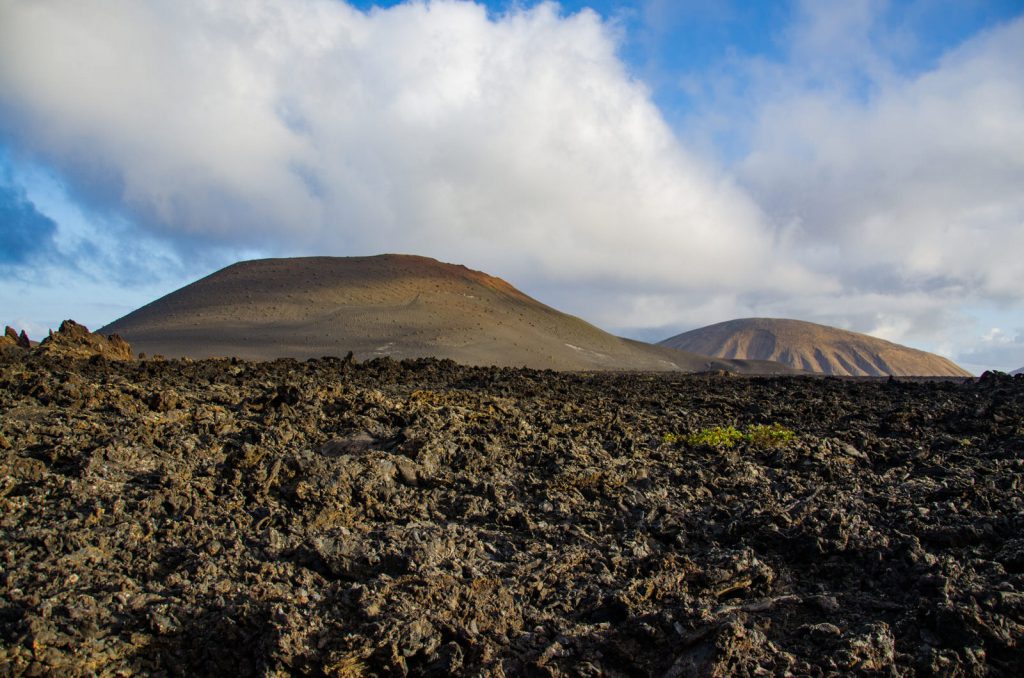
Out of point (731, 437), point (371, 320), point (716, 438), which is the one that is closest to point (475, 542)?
point (716, 438)

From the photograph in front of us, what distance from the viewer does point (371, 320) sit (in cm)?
4775

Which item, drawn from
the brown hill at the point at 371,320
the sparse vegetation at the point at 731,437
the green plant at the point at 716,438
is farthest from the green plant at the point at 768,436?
the brown hill at the point at 371,320

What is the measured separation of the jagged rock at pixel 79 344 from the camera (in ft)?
55.3

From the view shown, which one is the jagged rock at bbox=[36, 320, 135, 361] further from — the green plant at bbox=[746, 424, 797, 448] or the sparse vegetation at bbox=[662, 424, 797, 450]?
the green plant at bbox=[746, 424, 797, 448]

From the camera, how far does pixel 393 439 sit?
8.68 metres

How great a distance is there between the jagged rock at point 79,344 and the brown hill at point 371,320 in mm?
15601

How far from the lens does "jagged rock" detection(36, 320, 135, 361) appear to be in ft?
55.3

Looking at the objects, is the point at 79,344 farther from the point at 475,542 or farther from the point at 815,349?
the point at 815,349

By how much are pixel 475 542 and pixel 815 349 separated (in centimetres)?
15189

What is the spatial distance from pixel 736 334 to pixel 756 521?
157 metres

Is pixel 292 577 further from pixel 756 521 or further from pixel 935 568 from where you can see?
pixel 935 568

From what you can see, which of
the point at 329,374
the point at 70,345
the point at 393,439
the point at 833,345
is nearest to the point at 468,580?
the point at 393,439

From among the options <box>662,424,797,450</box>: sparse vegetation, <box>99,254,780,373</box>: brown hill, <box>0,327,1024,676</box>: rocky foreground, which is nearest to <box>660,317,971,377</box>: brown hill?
<box>99,254,780,373</box>: brown hill

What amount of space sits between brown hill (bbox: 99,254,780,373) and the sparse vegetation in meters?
28.7
